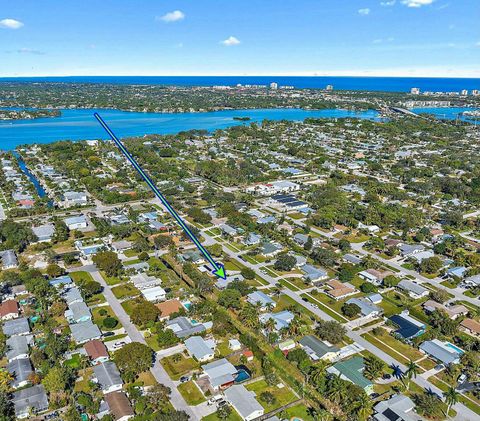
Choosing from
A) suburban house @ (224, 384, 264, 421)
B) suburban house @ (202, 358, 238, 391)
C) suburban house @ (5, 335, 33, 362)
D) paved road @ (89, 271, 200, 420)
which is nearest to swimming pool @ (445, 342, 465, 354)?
suburban house @ (224, 384, 264, 421)

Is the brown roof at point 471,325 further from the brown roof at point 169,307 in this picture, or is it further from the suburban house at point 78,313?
the suburban house at point 78,313

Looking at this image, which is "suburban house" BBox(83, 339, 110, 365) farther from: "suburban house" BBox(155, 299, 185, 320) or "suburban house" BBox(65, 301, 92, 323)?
"suburban house" BBox(155, 299, 185, 320)

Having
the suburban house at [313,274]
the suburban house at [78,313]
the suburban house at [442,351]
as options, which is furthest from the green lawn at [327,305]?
the suburban house at [78,313]

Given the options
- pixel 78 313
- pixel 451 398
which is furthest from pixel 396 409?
pixel 78 313

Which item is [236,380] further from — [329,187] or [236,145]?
[236,145]

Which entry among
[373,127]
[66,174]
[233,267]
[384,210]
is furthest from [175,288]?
[373,127]

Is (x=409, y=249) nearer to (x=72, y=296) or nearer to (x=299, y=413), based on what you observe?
(x=299, y=413)
